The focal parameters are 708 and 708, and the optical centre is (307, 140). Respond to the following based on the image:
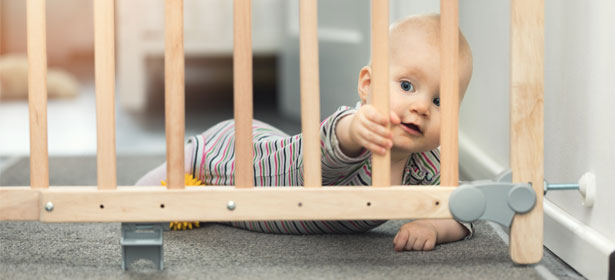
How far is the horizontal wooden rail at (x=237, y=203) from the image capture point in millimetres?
727

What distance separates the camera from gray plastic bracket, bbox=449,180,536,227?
28.9 inches

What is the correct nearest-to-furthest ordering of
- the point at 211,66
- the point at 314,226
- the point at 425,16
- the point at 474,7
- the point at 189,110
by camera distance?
the point at 425,16
the point at 314,226
the point at 474,7
the point at 189,110
the point at 211,66

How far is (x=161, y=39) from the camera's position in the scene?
247 centimetres

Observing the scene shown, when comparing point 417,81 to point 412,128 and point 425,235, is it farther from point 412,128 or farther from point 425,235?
point 425,235

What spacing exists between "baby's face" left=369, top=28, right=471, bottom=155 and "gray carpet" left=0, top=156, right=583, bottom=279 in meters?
0.14

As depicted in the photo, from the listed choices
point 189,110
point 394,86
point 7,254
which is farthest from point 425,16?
point 189,110

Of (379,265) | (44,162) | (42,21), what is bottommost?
(379,265)

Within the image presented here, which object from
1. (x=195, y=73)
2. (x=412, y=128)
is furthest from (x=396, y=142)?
(x=195, y=73)

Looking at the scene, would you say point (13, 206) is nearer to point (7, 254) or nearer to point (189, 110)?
point (7, 254)

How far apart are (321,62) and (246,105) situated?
1509 millimetres

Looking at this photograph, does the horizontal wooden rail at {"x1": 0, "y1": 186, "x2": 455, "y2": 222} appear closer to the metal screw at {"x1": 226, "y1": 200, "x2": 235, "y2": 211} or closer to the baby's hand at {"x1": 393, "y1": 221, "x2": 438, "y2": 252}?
the metal screw at {"x1": 226, "y1": 200, "x2": 235, "y2": 211}

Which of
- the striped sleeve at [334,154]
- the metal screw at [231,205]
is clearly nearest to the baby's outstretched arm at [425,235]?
the striped sleeve at [334,154]

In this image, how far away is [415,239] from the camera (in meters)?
0.85

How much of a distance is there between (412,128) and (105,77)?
0.34 metres
